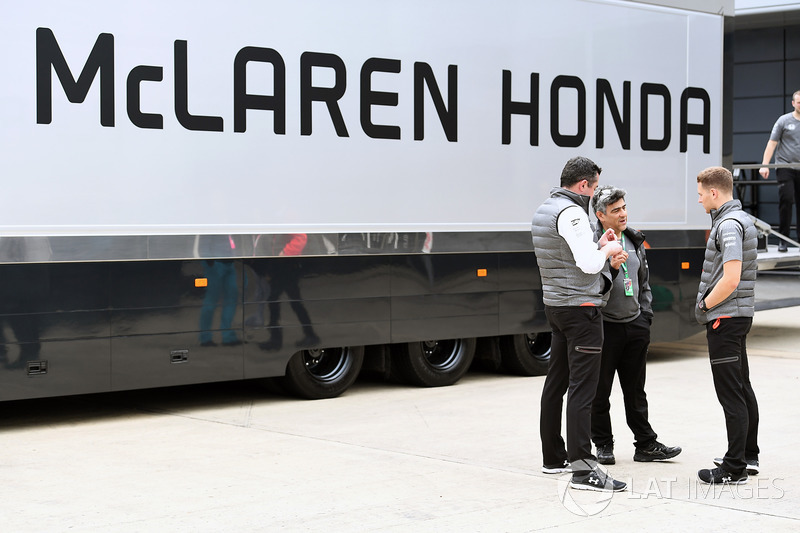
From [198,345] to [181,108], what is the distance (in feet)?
5.88

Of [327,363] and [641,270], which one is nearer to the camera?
[641,270]

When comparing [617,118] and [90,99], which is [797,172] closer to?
[617,118]

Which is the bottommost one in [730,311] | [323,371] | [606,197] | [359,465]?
[359,465]

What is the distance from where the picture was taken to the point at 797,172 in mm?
13789

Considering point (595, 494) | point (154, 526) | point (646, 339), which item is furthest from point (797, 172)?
point (154, 526)

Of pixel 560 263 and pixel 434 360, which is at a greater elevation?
pixel 560 263

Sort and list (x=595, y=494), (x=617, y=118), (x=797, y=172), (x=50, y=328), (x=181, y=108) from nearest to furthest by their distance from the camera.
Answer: (x=595, y=494) → (x=50, y=328) → (x=181, y=108) → (x=617, y=118) → (x=797, y=172)

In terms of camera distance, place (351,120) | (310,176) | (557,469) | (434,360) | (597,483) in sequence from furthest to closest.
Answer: (434,360) → (351,120) → (310,176) → (557,469) → (597,483)

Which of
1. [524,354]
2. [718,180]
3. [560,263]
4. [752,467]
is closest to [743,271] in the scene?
[718,180]

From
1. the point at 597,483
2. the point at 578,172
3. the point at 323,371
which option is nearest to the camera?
the point at 597,483

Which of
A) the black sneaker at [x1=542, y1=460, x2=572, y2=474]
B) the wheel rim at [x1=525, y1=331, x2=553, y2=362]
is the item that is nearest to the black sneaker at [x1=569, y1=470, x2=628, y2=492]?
the black sneaker at [x1=542, y1=460, x2=572, y2=474]

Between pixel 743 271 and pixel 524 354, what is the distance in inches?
174

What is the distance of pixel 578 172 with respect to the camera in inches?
252

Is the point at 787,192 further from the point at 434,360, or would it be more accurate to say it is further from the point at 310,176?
the point at 310,176
